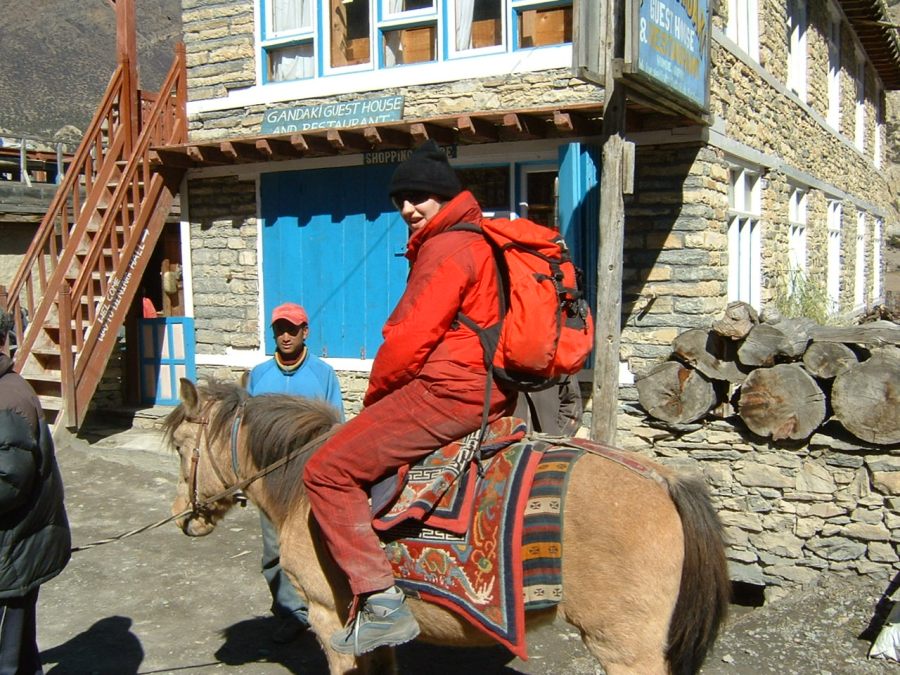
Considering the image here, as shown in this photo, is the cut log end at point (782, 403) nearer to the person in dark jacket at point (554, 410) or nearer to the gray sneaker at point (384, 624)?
the person in dark jacket at point (554, 410)

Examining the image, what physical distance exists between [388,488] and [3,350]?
1.87 metres

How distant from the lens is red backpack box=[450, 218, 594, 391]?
3178mm

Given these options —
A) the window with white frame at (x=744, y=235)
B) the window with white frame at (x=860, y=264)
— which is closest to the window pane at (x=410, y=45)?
the window with white frame at (x=744, y=235)

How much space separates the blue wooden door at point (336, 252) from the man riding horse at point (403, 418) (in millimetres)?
5620

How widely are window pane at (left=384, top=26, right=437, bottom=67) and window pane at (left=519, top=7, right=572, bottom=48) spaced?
1037 millimetres

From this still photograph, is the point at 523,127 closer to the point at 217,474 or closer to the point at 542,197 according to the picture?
the point at 542,197

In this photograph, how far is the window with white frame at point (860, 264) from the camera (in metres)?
16.9

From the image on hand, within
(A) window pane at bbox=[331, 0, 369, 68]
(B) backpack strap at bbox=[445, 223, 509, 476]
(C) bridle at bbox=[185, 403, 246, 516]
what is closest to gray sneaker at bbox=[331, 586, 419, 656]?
(B) backpack strap at bbox=[445, 223, 509, 476]

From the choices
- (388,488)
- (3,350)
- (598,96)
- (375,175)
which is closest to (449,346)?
(388,488)

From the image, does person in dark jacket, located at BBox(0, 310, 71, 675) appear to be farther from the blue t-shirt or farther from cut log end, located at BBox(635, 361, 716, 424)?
cut log end, located at BBox(635, 361, 716, 424)

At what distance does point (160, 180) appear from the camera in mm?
10227

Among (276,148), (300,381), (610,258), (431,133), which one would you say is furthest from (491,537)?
(276,148)

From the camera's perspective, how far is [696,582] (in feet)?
10.2

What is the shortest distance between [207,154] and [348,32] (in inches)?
82.5
